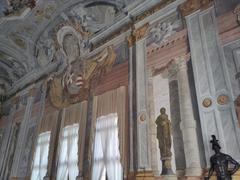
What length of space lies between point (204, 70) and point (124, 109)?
8.59 ft

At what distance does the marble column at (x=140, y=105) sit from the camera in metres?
6.03

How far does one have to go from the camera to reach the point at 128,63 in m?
7.78

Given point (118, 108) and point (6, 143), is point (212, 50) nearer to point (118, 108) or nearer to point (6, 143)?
point (118, 108)

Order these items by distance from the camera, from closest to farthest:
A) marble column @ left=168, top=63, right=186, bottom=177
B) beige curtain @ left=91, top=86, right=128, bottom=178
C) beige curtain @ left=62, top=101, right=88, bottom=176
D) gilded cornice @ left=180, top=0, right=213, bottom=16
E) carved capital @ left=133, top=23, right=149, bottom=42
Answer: marble column @ left=168, top=63, right=186, bottom=177, gilded cornice @ left=180, top=0, right=213, bottom=16, beige curtain @ left=91, top=86, right=128, bottom=178, carved capital @ left=133, top=23, right=149, bottom=42, beige curtain @ left=62, top=101, right=88, bottom=176

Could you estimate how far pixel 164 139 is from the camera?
18.7 feet

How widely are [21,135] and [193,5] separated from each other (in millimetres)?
9330

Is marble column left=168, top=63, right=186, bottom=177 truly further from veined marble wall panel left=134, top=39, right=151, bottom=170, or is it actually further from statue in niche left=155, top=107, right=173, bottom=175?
veined marble wall panel left=134, top=39, right=151, bottom=170

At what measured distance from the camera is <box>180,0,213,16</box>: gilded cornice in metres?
6.14

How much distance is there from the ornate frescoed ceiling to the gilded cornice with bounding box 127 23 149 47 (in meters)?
0.91

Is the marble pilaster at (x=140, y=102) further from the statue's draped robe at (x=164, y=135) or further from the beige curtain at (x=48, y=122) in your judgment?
the beige curtain at (x=48, y=122)

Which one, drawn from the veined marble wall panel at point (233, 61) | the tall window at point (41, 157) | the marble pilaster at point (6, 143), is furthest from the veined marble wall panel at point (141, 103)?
the marble pilaster at point (6, 143)

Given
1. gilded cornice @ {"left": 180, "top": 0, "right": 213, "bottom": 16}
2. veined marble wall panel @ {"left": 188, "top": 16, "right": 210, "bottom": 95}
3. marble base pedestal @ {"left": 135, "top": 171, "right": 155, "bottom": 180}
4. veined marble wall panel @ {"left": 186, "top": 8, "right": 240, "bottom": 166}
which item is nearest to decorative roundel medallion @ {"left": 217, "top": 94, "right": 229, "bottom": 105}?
veined marble wall panel @ {"left": 186, "top": 8, "right": 240, "bottom": 166}

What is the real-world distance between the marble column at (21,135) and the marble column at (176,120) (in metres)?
7.83

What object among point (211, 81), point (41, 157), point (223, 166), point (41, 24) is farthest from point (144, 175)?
point (41, 24)
